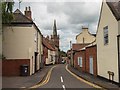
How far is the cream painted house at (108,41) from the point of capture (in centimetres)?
1905

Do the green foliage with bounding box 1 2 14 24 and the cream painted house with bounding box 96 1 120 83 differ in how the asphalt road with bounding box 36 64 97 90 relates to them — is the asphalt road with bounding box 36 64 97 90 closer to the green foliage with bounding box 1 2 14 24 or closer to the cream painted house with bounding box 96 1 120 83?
the cream painted house with bounding box 96 1 120 83

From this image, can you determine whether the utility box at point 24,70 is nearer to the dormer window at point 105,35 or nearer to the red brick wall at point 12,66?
the red brick wall at point 12,66

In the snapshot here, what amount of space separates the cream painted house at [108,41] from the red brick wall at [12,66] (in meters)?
9.08

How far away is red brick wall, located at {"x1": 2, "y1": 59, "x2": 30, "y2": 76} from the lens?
29312 millimetres

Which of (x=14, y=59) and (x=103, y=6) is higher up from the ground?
(x=103, y=6)

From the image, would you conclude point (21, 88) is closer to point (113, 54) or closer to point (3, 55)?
point (113, 54)

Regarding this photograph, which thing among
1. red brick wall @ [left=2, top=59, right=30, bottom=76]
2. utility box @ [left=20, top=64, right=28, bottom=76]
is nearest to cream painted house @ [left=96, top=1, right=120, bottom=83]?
utility box @ [left=20, top=64, right=28, bottom=76]

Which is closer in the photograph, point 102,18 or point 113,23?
point 113,23

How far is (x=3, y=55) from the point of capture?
30047 mm

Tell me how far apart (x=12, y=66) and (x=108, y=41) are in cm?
1252

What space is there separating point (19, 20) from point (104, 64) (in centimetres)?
1271

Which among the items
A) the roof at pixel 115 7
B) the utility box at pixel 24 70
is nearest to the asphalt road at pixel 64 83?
the utility box at pixel 24 70

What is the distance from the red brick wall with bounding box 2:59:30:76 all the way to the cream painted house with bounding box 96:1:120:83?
→ 908 cm

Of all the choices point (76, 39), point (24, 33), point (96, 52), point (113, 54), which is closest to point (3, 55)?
point (24, 33)
